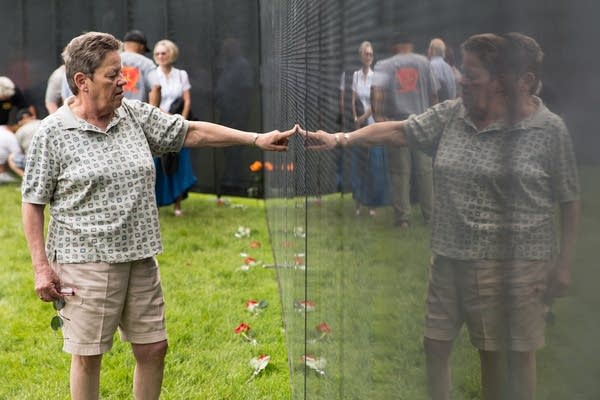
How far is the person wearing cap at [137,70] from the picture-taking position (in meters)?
10.1

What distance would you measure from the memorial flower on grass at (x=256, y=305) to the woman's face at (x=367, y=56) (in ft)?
15.9

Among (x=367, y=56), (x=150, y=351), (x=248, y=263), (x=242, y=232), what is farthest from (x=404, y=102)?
(x=242, y=232)

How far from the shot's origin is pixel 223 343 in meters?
6.11

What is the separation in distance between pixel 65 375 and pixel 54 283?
185 cm

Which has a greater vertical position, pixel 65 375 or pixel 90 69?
pixel 90 69

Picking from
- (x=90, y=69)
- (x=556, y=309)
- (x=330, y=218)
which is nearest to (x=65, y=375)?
(x=90, y=69)

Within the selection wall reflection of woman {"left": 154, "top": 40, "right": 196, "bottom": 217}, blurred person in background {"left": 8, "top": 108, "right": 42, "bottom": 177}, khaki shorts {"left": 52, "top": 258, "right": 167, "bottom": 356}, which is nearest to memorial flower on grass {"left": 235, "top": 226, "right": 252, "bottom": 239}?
wall reflection of woman {"left": 154, "top": 40, "right": 196, "bottom": 217}

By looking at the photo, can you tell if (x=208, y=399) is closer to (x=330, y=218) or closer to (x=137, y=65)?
(x=330, y=218)

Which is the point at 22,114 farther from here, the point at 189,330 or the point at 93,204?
the point at 93,204

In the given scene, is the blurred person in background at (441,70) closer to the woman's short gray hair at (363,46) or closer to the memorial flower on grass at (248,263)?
the woman's short gray hair at (363,46)

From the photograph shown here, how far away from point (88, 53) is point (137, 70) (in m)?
6.58

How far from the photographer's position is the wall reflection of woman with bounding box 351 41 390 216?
2049mm

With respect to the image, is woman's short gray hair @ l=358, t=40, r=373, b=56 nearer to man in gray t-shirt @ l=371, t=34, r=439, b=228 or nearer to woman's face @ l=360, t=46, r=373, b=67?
woman's face @ l=360, t=46, r=373, b=67

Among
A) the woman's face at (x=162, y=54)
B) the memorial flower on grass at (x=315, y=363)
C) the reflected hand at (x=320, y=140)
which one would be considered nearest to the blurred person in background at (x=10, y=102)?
the woman's face at (x=162, y=54)
